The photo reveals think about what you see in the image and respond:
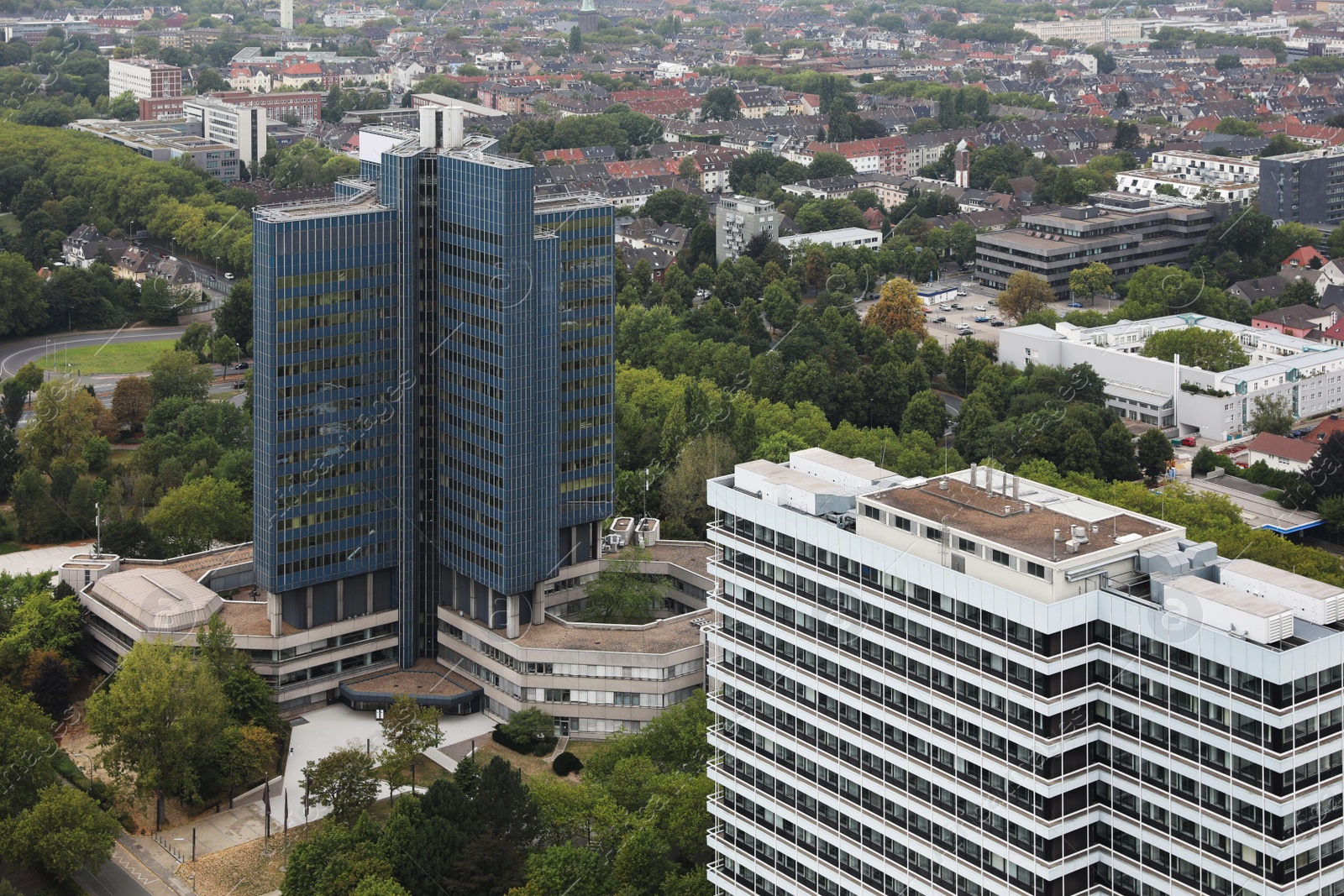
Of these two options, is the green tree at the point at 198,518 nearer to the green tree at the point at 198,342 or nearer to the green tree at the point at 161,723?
the green tree at the point at 161,723

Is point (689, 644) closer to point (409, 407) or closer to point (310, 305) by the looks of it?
point (409, 407)

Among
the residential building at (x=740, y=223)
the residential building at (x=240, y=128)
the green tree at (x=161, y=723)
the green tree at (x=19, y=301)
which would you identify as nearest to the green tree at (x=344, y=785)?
the green tree at (x=161, y=723)

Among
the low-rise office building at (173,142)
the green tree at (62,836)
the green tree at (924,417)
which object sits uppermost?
the low-rise office building at (173,142)

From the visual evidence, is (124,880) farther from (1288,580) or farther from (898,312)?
(898,312)

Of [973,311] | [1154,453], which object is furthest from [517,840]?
[973,311]

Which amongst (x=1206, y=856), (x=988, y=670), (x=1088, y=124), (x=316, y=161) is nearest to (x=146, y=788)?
(x=988, y=670)
